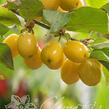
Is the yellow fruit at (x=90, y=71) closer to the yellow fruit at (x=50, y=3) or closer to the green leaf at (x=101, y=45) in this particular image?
the green leaf at (x=101, y=45)

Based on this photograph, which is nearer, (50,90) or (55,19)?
(55,19)

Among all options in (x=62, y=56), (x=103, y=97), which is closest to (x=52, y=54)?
(x=62, y=56)

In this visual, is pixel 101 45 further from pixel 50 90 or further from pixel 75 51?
pixel 50 90

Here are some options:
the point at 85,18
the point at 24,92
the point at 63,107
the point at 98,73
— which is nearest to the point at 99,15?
the point at 85,18

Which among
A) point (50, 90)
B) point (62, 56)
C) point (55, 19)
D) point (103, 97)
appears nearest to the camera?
point (55, 19)

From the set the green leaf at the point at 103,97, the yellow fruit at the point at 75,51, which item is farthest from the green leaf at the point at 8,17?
the green leaf at the point at 103,97

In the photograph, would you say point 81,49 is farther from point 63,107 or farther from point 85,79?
point 63,107
